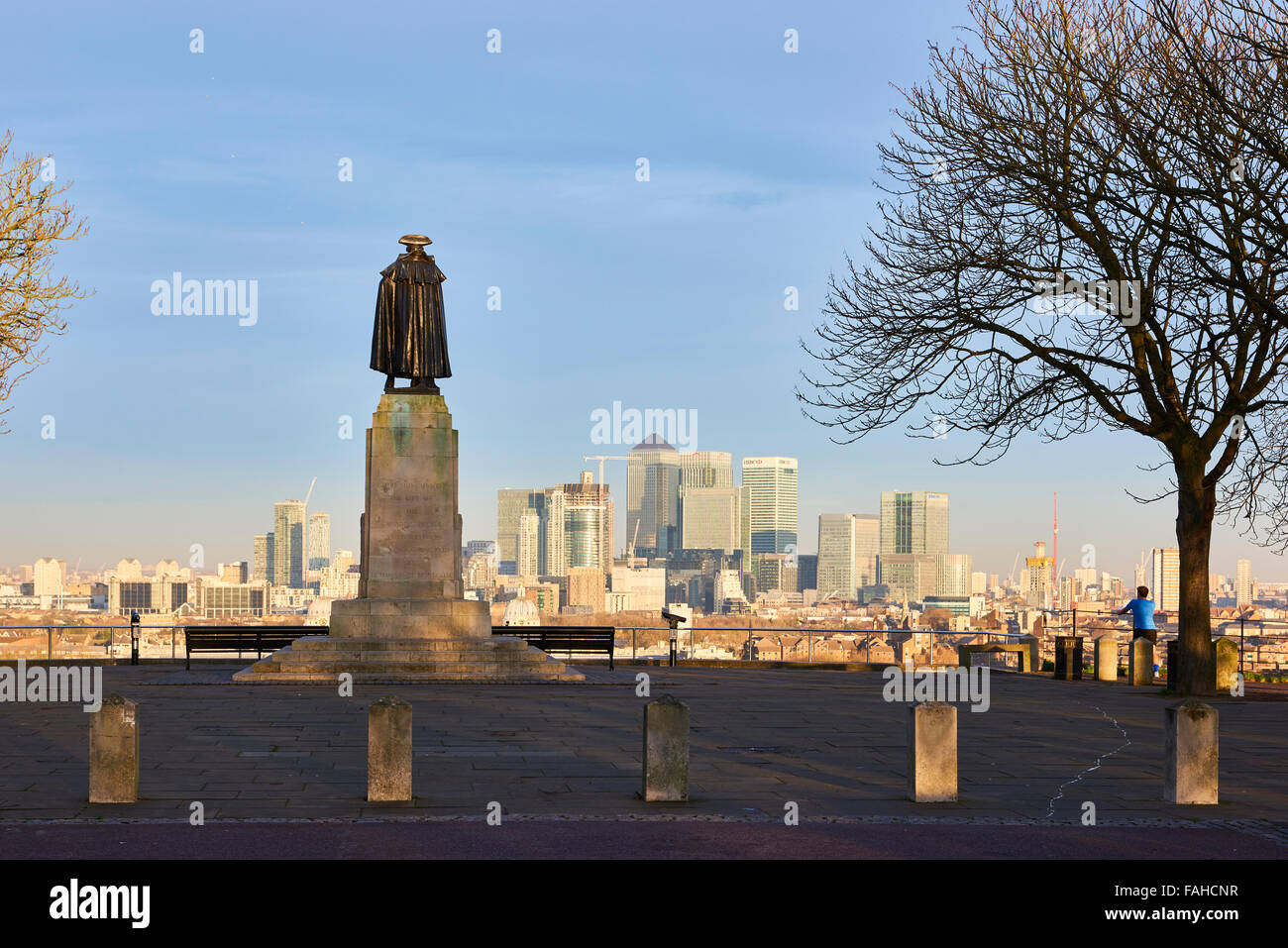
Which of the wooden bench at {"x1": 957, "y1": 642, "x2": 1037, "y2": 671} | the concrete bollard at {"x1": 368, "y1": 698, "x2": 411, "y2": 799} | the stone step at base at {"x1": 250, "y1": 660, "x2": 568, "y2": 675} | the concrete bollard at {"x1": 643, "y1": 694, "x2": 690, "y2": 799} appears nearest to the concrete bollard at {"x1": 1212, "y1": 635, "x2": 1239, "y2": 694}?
the wooden bench at {"x1": 957, "y1": 642, "x2": 1037, "y2": 671}

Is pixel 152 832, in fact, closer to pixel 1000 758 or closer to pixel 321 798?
pixel 321 798

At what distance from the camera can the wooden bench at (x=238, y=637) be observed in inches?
1141

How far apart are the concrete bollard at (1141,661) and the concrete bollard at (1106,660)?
64.7 inches

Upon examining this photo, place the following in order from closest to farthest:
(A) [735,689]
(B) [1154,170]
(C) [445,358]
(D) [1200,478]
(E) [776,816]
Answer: (E) [776,816] < (B) [1154,170] < (D) [1200,478] < (A) [735,689] < (C) [445,358]

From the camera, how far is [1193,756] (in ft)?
39.9

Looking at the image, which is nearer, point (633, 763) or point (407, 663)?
point (633, 763)

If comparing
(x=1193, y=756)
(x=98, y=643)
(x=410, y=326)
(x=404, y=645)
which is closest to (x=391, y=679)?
(x=404, y=645)

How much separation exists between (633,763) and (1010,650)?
21502 millimetres

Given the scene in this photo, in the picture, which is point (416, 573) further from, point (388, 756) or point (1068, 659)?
point (388, 756)

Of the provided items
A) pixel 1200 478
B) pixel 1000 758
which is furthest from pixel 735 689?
pixel 1000 758

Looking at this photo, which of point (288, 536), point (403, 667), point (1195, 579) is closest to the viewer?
point (1195, 579)

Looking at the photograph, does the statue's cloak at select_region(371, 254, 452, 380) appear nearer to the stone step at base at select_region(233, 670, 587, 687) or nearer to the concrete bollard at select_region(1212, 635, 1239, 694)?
the stone step at base at select_region(233, 670, 587, 687)
